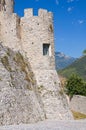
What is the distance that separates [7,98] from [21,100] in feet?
6.01

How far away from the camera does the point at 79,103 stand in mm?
46750

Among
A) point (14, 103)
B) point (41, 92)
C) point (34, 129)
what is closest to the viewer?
point (34, 129)

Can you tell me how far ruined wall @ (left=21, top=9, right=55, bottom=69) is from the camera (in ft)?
99.7

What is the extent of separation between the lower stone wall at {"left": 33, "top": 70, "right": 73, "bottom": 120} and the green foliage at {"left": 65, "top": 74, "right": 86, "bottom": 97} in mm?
25022

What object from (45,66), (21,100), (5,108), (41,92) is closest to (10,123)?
(5,108)

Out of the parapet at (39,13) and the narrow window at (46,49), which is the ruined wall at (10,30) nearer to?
the parapet at (39,13)

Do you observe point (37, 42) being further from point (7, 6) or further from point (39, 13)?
point (7, 6)

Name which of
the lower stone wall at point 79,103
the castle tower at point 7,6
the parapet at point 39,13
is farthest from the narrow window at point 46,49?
the lower stone wall at point 79,103

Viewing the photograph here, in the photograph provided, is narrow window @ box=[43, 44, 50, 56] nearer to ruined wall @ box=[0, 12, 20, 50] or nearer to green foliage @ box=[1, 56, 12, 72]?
ruined wall @ box=[0, 12, 20, 50]

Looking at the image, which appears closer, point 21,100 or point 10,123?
point 10,123

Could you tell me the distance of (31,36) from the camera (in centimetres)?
3052

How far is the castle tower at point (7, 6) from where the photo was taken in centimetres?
3262

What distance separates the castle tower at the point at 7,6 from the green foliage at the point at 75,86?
24.4m

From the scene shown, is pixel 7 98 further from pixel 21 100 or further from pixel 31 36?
pixel 31 36
